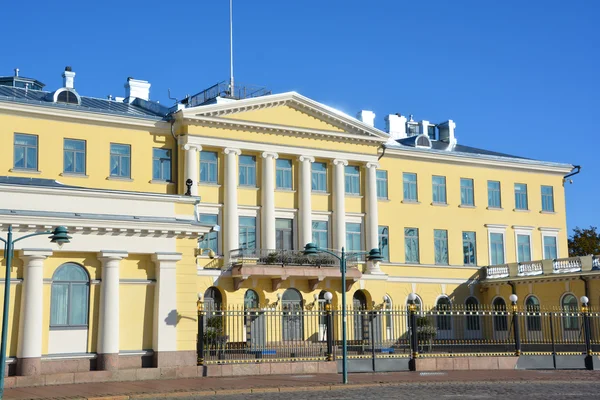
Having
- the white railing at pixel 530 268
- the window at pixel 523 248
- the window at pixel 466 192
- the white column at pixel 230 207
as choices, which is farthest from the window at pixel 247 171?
the window at pixel 523 248

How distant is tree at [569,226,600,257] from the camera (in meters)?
69.2

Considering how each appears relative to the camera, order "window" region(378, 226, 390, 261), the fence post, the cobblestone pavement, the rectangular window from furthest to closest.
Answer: "window" region(378, 226, 390, 261) < the rectangular window < the fence post < the cobblestone pavement

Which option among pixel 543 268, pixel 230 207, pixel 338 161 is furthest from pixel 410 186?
pixel 230 207

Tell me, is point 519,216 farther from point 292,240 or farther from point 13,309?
point 13,309

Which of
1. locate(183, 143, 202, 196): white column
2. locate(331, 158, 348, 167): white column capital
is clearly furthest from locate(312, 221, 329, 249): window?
locate(183, 143, 202, 196): white column

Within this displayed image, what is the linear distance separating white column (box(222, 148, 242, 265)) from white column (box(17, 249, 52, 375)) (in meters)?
20.0

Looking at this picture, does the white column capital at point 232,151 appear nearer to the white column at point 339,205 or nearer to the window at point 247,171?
the window at point 247,171

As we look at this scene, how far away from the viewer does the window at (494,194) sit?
54344 millimetres

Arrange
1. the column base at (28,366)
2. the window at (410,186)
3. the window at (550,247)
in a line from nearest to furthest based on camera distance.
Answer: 1. the column base at (28,366)
2. the window at (410,186)
3. the window at (550,247)

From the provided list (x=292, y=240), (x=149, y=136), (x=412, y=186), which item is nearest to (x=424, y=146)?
(x=412, y=186)

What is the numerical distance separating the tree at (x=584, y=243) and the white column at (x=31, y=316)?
53274 mm

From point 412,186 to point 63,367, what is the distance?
3038cm

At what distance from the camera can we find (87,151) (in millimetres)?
42500

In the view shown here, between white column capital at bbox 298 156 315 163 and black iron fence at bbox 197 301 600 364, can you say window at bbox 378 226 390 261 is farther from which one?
black iron fence at bbox 197 301 600 364
